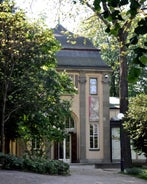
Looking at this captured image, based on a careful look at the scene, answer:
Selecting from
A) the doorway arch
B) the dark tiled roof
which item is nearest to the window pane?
the doorway arch

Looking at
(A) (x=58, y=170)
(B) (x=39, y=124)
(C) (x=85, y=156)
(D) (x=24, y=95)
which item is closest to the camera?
(A) (x=58, y=170)

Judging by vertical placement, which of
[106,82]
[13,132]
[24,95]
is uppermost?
[106,82]

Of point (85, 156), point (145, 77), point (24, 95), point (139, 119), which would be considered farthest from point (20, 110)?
point (145, 77)

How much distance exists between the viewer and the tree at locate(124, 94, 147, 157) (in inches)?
750

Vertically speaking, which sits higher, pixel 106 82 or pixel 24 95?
pixel 106 82

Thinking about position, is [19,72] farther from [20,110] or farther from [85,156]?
[85,156]

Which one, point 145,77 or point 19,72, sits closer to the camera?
point 19,72

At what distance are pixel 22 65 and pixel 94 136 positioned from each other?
14990 mm

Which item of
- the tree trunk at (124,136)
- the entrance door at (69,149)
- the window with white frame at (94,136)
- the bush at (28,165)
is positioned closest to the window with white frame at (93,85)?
the window with white frame at (94,136)

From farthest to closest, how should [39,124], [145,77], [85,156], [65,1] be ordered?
[145,77] → [85,156] → [65,1] → [39,124]

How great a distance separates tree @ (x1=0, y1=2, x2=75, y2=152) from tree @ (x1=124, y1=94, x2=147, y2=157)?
12.8ft

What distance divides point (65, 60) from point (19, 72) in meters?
14.3

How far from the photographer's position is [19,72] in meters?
19.2

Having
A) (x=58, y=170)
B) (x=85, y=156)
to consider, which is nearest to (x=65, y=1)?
(x=58, y=170)
